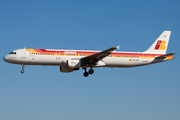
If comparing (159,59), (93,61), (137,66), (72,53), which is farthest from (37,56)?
(159,59)

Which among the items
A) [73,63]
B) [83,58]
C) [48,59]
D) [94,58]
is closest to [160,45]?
[94,58]

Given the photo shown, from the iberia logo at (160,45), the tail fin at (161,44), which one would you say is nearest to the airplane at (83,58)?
the tail fin at (161,44)

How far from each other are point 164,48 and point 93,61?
15.2 m

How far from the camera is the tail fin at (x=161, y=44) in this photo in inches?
2300

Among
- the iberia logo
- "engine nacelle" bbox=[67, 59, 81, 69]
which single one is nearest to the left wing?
"engine nacelle" bbox=[67, 59, 81, 69]

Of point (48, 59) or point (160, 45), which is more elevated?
point (160, 45)

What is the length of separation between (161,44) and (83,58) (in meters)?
16.9

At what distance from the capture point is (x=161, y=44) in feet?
196

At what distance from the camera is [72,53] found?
52.8m

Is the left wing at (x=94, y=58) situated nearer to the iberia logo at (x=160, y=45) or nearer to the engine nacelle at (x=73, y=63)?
the engine nacelle at (x=73, y=63)

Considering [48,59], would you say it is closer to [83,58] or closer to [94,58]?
[83,58]

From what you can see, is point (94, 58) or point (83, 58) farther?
point (94, 58)

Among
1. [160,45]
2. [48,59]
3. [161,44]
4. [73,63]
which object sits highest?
[161,44]

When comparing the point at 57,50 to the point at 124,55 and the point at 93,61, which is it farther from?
the point at 124,55
